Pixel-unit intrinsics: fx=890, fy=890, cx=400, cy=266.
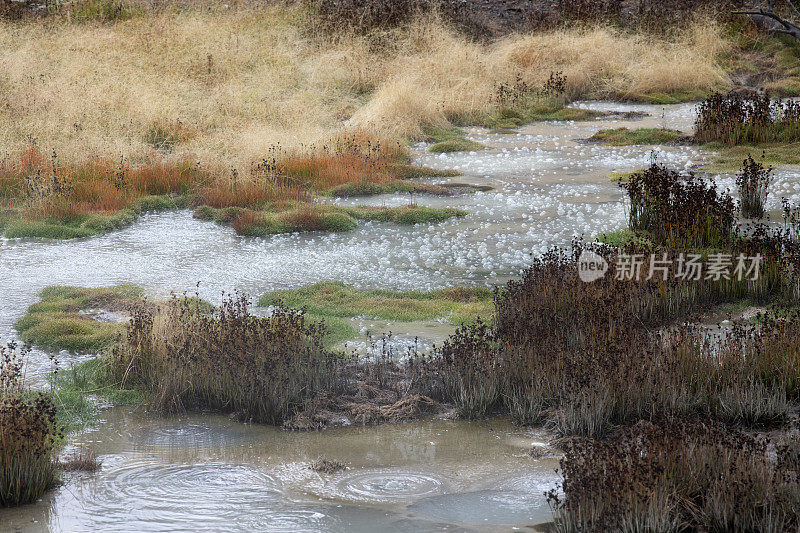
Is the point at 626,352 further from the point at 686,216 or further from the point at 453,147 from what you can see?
the point at 453,147

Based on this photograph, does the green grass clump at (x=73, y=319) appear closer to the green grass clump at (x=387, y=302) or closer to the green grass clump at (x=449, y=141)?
the green grass clump at (x=387, y=302)

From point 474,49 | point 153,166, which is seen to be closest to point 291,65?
point 474,49

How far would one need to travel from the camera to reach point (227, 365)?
6785mm

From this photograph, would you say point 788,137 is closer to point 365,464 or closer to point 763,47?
point 763,47

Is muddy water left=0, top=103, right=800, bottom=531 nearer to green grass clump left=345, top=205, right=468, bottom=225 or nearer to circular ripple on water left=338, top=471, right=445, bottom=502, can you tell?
circular ripple on water left=338, top=471, right=445, bottom=502

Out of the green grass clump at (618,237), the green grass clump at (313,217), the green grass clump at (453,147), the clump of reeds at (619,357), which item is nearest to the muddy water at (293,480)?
the clump of reeds at (619,357)

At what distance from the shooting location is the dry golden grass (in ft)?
50.8

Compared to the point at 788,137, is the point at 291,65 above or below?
above

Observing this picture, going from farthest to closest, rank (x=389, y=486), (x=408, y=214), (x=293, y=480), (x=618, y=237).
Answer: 1. (x=408, y=214)
2. (x=618, y=237)
3. (x=293, y=480)
4. (x=389, y=486)

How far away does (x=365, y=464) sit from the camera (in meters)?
5.74

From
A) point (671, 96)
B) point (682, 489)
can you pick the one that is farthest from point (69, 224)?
point (671, 96)

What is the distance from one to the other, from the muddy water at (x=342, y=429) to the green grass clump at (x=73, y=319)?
7.0 inches

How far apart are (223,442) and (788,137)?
1312 cm

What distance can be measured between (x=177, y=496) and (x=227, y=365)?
1695 millimetres
